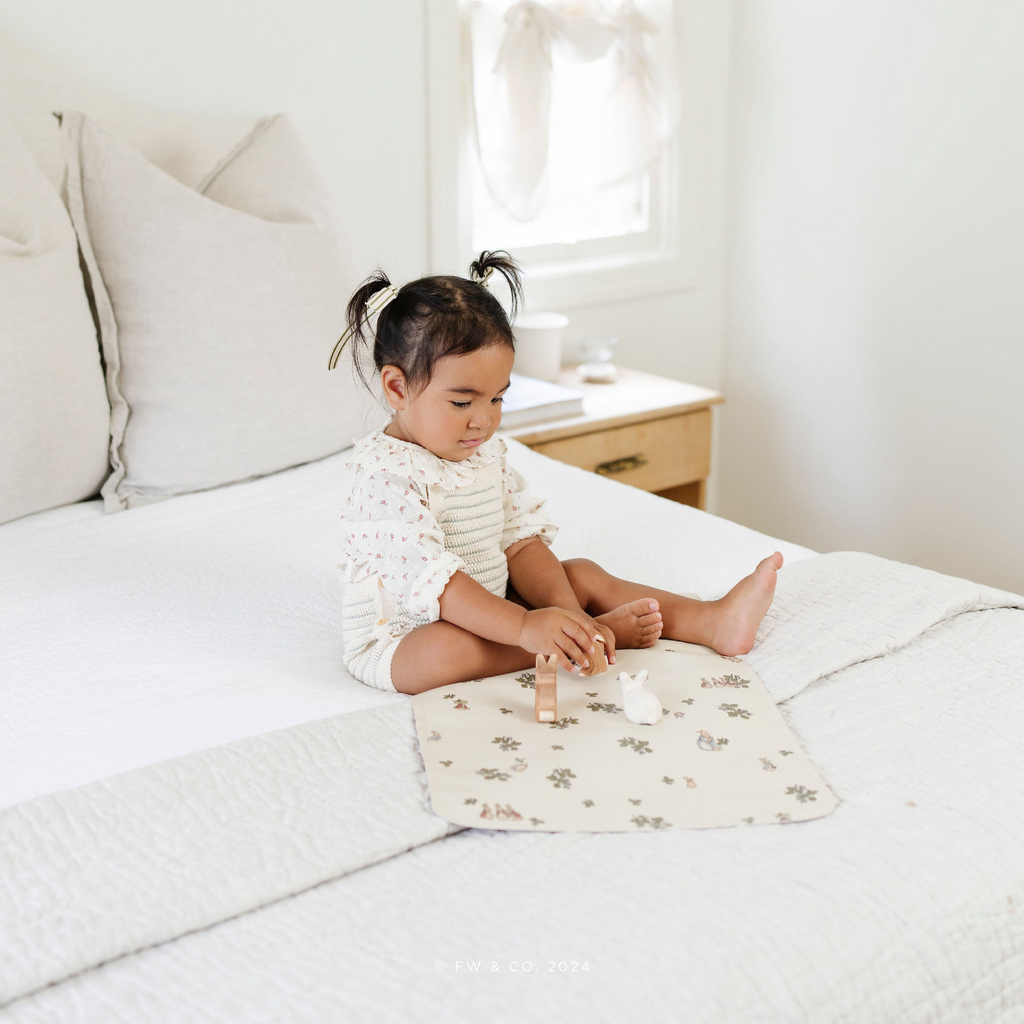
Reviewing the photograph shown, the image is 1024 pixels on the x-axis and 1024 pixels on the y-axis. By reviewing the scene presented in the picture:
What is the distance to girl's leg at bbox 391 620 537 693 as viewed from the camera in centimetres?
113

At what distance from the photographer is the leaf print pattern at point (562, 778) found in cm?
93

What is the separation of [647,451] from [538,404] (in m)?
0.32

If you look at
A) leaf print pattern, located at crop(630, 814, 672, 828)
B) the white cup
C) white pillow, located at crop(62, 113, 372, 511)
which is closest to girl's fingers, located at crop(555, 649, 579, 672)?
leaf print pattern, located at crop(630, 814, 672, 828)

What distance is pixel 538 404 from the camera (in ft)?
7.15

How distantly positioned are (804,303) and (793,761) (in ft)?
6.18

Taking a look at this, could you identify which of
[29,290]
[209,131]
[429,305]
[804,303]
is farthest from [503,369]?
[804,303]

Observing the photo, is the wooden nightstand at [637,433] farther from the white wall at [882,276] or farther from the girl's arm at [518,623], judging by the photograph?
the girl's arm at [518,623]

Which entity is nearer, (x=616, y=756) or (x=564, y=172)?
(x=616, y=756)

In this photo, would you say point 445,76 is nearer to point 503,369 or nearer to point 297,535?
point 297,535

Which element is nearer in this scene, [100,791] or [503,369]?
[100,791]

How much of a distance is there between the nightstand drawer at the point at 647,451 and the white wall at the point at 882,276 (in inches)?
15.6

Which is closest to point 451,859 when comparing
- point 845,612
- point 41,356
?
point 845,612

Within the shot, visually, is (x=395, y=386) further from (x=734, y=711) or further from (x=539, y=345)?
(x=539, y=345)

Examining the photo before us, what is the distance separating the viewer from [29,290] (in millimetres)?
1562
